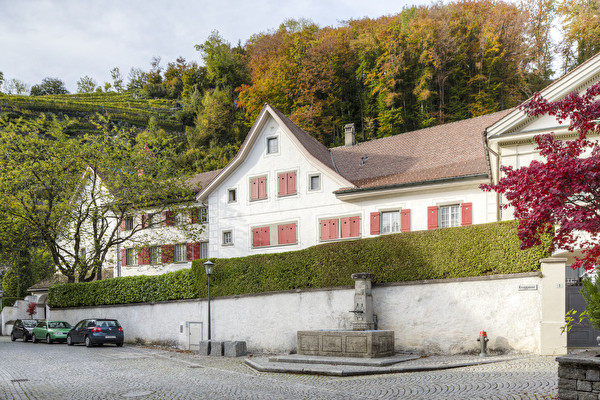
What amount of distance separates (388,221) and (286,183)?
6765 millimetres

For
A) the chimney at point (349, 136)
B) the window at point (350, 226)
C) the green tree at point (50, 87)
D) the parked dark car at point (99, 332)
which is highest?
the green tree at point (50, 87)

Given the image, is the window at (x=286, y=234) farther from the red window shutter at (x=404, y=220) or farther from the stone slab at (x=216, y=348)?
the stone slab at (x=216, y=348)

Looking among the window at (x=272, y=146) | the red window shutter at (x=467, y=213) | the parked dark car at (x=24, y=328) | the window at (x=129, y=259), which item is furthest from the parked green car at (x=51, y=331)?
the red window shutter at (x=467, y=213)

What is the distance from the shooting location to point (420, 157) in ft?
96.3

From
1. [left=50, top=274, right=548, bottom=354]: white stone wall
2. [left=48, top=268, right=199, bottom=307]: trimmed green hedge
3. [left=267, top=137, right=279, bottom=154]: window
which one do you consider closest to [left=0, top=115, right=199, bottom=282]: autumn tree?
[left=48, top=268, right=199, bottom=307]: trimmed green hedge

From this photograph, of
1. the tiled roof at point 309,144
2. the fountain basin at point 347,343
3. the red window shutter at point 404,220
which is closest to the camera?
the fountain basin at point 347,343

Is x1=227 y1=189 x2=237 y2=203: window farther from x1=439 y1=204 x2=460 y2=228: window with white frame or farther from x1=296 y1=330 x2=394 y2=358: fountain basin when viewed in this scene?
x1=296 y1=330 x2=394 y2=358: fountain basin

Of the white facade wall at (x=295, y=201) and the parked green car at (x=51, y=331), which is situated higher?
the white facade wall at (x=295, y=201)

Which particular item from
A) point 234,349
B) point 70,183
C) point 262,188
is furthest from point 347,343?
point 70,183

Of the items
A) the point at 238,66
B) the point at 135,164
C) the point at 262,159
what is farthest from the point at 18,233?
the point at 238,66

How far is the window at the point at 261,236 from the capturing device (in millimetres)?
31719

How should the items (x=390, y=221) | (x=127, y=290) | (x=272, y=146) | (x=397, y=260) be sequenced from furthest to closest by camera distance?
1. (x=272, y=146)
2. (x=127, y=290)
3. (x=390, y=221)
4. (x=397, y=260)

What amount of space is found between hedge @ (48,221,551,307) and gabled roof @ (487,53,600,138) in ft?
17.0

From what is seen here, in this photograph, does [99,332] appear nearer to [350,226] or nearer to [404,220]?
[350,226]
